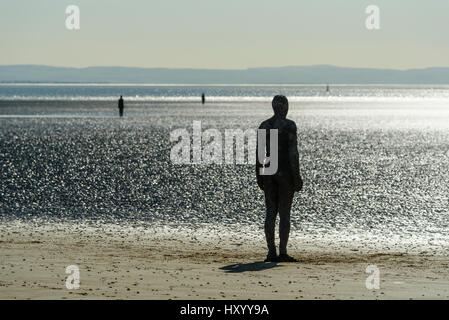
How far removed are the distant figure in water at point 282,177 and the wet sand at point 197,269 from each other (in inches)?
20.3

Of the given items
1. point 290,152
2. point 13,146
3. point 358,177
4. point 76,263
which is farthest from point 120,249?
point 13,146

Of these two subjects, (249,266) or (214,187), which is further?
(214,187)

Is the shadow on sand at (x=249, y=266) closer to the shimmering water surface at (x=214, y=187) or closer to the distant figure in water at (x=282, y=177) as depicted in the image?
the distant figure in water at (x=282, y=177)

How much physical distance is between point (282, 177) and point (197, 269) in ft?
6.49

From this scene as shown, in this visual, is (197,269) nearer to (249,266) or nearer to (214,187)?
(249,266)

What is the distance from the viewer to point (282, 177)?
12.9 m

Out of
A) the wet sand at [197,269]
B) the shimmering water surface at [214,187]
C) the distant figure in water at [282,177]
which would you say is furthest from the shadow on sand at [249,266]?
the shimmering water surface at [214,187]

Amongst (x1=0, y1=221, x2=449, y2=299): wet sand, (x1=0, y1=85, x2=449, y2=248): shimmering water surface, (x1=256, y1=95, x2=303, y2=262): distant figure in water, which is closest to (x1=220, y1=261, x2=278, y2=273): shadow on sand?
(x1=0, y1=221, x2=449, y2=299): wet sand

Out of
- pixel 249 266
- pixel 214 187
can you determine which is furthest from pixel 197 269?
pixel 214 187

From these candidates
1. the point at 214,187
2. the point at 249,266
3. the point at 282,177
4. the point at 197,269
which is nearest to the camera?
the point at 197,269

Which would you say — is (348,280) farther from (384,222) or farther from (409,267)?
(384,222)

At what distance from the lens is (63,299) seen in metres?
9.48

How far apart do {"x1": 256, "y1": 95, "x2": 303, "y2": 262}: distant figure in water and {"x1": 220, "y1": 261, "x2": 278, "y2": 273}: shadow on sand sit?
40 cm

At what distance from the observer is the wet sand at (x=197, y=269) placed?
10.0m
